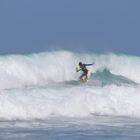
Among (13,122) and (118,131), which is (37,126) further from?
(118,131)

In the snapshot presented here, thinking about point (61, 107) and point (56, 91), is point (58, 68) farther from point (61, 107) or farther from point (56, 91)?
point (61, 107)

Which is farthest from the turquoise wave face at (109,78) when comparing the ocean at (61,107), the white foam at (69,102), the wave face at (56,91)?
the white foam at (69,102)

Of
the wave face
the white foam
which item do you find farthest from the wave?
the white foam

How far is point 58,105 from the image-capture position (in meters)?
14.4

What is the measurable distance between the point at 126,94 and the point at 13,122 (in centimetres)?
375

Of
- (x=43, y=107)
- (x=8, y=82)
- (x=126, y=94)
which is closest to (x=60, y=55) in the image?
(x=8, y=82)

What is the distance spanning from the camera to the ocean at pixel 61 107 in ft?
39.2

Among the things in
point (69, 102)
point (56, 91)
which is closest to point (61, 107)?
point (69, 102)

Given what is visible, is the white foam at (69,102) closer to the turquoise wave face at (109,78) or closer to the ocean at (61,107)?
the ocean at (61,107)

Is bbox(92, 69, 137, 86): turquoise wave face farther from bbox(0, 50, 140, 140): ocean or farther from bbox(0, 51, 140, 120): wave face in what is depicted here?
bbox(0, 50, 140, 140): ocean

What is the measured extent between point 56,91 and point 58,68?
6.87 metres

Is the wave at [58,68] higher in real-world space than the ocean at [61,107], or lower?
higher

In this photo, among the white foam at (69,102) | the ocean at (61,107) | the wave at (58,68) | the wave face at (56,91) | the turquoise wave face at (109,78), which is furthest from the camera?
the turquoise wave face at (109,78)

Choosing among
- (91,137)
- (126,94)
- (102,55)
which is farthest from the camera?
(102,55)
